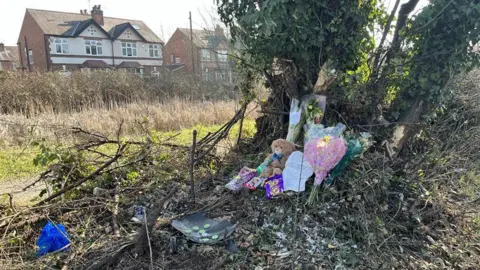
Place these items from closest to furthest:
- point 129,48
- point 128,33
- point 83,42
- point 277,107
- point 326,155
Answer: point 326,155 → point 277,107 → point 83,42 → point 128,33 → point 129,48

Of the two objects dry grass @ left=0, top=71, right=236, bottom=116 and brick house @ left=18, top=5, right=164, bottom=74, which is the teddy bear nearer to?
dry grass @ left=0, top=71, right=236, bottom=116

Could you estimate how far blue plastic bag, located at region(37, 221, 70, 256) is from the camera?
3.20 metres

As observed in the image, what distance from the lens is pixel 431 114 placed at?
461cm

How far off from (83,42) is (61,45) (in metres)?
2.15

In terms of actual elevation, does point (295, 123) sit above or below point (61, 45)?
below

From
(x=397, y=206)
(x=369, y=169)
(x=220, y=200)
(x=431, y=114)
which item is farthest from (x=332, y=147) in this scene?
(x=431, y=114)

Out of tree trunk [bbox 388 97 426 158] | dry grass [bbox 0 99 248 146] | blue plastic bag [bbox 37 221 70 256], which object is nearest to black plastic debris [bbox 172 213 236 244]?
blue plastic bag [bbox 37 221 70 256]

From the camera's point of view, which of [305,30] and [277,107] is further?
[277,107]

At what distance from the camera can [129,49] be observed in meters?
38.2

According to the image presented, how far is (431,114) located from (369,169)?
5.35ft

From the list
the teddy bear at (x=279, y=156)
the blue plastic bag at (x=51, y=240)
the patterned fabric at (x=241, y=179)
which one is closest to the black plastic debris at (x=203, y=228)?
the patterned fabric at (x=241, y=179)

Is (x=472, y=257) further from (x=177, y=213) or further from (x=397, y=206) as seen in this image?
(x=177, y=213)

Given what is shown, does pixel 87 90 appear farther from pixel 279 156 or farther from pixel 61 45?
pixel 61 45

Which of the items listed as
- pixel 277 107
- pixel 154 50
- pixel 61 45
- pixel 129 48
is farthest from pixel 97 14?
pixel 277 107
